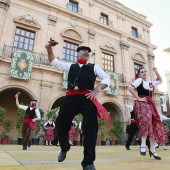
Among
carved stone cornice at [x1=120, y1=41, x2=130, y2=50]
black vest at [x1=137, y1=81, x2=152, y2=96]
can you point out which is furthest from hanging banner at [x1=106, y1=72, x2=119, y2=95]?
black vest at [x1=137, y1=81, x2=152, y2=96]

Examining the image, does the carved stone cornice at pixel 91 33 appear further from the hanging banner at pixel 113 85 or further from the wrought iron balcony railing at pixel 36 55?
the wrought iron balcony railing at pixel 36 55

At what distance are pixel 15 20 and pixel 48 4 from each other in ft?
9.31

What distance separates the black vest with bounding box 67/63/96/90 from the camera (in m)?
2.07

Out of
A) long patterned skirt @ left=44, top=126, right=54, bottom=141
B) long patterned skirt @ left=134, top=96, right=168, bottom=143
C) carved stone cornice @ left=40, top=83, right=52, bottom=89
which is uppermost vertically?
carved stone cornice @ left=40, top=83, right=52, bottom=89

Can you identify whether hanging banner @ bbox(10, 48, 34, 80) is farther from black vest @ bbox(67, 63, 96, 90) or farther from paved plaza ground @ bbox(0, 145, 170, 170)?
black vest @ bbox(67, 63, 96, 90)

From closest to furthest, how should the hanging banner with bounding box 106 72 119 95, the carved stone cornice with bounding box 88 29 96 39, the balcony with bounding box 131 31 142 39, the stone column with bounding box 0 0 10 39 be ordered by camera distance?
the stone column with bounding box 0 0 10 39, the hanging banner with bounding box 106 72 119 95, the carved stone cornice with bounding box 88 29 96 39, the balcony with bounding box 131 31 142 39

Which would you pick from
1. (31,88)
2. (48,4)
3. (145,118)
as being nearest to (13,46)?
(31,88)

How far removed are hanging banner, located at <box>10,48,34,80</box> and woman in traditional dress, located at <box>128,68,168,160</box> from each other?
308 inches

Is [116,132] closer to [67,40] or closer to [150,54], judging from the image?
[67,40]

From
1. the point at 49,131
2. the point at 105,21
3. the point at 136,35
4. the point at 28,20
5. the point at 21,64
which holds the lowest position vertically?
the point at 49,131

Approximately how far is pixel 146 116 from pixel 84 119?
179 centimetres

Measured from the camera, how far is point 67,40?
41.6ft

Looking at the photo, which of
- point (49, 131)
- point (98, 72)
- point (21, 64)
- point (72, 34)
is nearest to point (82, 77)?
point (98, 72)

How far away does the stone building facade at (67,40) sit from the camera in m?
10.4
